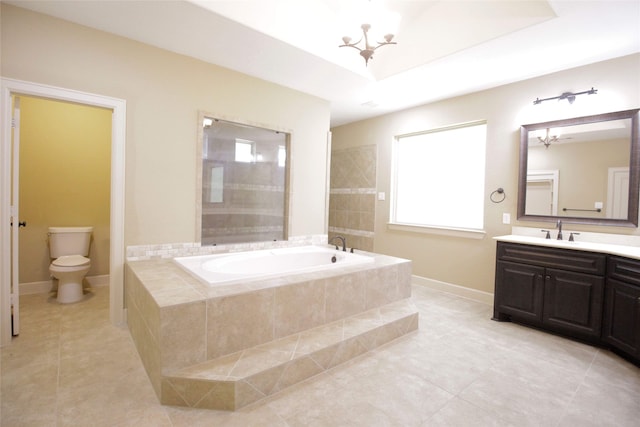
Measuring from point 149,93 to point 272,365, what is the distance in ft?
8.41

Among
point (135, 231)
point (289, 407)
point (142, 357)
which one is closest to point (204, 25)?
point (135, 231)

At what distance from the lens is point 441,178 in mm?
4230

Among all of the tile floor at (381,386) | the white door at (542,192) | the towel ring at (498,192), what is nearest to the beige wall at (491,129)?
the towel ring at (498,192)

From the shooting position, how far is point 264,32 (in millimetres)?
2525

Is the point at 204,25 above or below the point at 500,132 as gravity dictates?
above

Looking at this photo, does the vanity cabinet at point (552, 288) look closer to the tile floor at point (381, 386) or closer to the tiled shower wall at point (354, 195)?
the tile floor at point (381, 386)

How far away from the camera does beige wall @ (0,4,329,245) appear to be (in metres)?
2.34

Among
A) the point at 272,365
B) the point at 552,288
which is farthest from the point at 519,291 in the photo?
the point at 272,365

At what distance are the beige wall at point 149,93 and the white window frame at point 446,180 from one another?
2.02 meters

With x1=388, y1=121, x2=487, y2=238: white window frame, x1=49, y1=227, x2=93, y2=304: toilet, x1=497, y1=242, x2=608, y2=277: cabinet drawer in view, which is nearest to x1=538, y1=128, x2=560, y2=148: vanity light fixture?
x1=388, y1=121, x2=487, y2=238: white window frame

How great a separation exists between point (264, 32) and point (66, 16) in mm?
1507

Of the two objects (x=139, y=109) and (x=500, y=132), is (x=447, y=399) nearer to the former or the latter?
(x=500, y=132)

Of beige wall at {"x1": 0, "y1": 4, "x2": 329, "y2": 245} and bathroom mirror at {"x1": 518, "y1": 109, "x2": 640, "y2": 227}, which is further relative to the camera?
bathroom mirror at {"x1": 518, "y1": 109, "x2": 640, "y2": 227}

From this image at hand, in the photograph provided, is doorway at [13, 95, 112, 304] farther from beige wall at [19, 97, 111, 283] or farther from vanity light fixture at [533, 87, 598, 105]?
vanity light fixture at [533, 87, 598, 105]
